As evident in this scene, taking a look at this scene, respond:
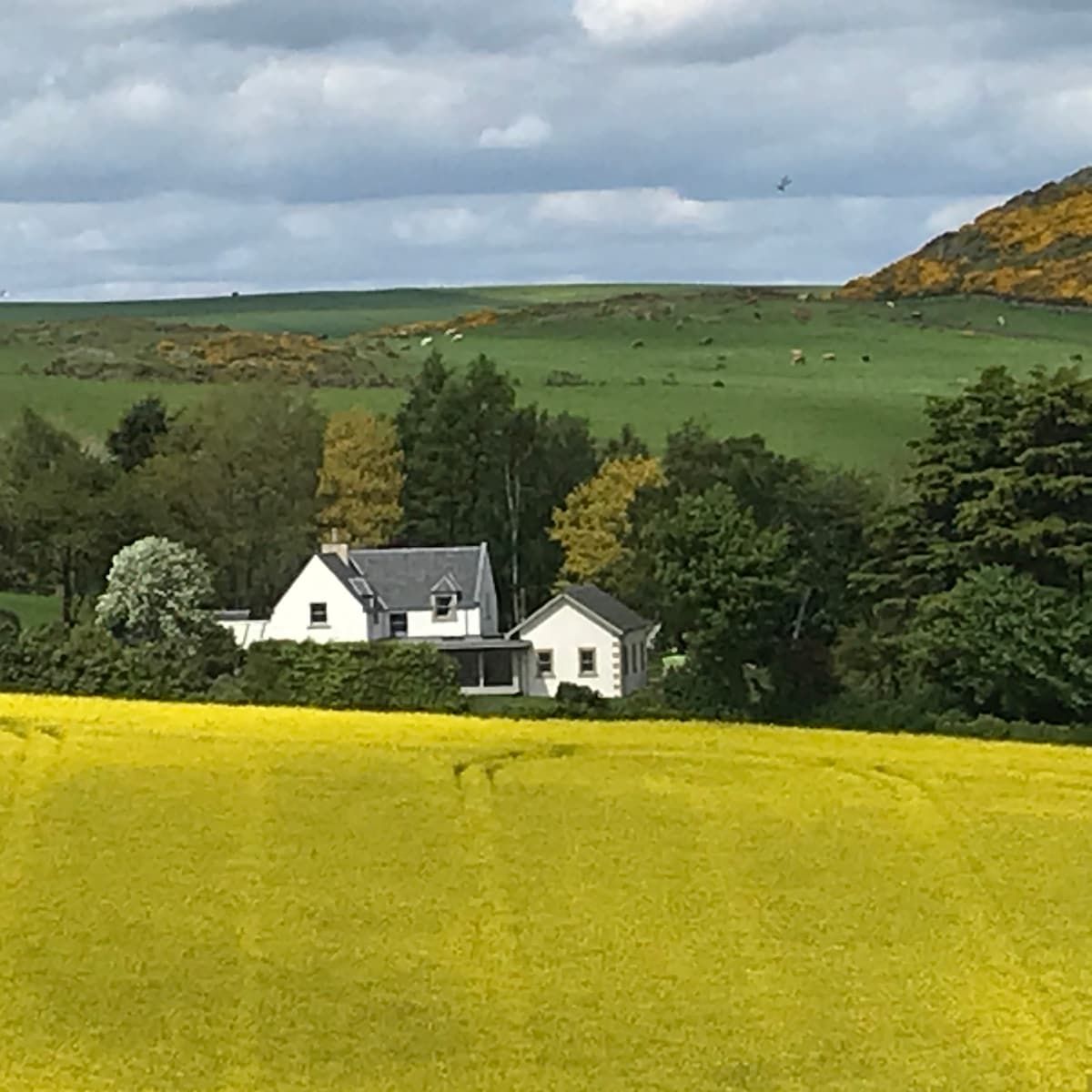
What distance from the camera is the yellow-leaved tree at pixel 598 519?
6000 cm

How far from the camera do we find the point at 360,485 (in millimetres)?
63000

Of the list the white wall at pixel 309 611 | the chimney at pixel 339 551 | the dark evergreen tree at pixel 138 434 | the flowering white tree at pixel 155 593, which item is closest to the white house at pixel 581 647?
the white wall at pixel 309 611


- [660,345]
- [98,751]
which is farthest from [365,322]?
[98,751]

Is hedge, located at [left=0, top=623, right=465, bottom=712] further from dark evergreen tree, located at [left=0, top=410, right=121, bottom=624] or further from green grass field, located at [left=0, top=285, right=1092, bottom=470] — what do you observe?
green grass field, located at [left=0, top=285, right=1092, bottom=470]

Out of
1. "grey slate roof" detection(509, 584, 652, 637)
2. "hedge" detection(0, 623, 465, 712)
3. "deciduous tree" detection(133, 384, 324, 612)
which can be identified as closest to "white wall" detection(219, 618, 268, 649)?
"deciduous tree" detection(133, 384, 324, 612)

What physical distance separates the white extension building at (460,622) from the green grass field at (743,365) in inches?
780

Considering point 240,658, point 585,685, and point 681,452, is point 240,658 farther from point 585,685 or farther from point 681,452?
point 681,452

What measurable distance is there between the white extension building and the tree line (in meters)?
1.77

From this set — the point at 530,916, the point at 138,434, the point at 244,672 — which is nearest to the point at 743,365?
the point at 138,434

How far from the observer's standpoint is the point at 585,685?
50312 mm

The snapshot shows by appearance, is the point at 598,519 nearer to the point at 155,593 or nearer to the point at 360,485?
the point at 360,485

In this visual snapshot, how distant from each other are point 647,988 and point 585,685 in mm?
28353

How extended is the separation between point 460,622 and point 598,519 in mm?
9067

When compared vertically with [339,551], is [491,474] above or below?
above
